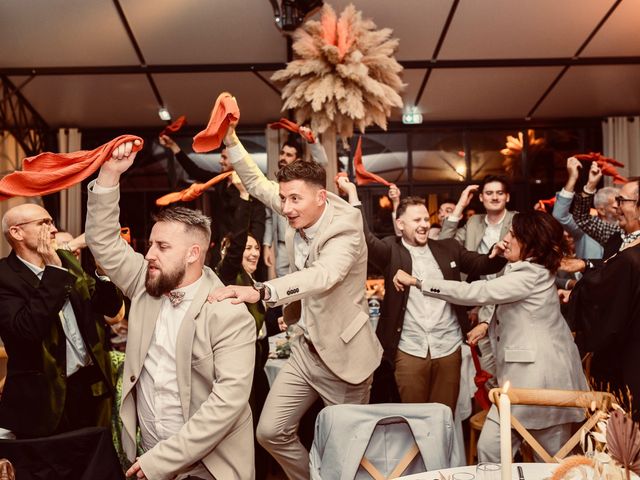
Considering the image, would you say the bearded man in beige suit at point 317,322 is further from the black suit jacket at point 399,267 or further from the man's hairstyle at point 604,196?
the man's hairstyle at point 604,196

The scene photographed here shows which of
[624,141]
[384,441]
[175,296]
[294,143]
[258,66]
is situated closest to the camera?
[175,296]

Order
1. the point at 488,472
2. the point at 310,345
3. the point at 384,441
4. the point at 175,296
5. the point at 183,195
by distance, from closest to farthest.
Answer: the point at 488,472 → the point at 175,296 → the point at 384,441 → the point at 310,345 → the point at 183,195

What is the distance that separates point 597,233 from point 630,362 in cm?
191

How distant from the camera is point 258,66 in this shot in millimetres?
7816

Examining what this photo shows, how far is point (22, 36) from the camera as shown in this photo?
711 centimetres

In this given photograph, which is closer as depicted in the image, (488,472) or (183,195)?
(488,472)

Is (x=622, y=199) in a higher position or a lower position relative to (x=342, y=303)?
higher

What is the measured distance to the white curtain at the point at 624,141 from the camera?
948cm

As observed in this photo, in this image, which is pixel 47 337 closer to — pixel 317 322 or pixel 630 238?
pixel 317 322

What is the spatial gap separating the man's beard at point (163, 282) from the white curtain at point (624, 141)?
829 centimetres

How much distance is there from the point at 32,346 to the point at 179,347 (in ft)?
3.07

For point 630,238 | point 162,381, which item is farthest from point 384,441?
point 630,238

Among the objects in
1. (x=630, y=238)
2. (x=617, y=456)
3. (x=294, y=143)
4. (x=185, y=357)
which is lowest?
(x=617, y=456)

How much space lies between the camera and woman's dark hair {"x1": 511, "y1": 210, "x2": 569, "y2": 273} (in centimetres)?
327
